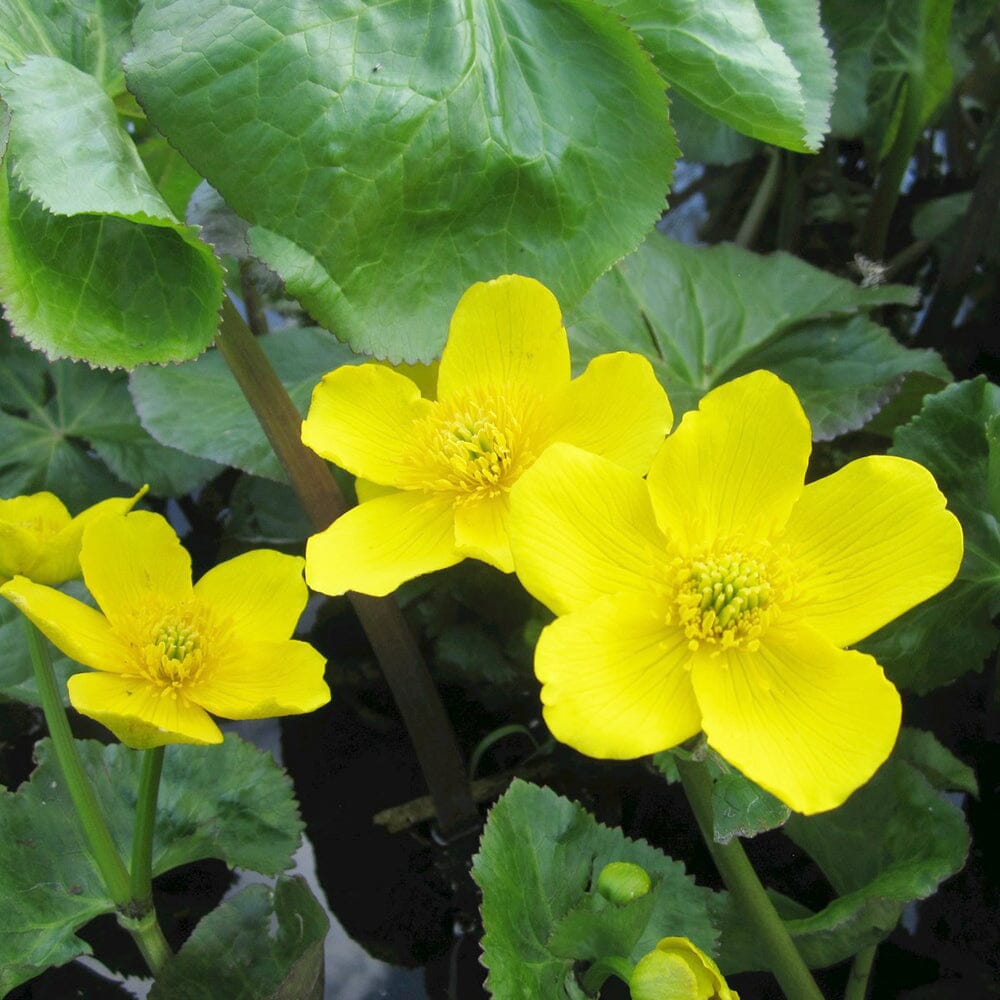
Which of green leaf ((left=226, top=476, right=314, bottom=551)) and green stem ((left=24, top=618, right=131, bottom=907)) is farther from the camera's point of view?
green leaf ((left=226, top=476, right=314, bottom=551))

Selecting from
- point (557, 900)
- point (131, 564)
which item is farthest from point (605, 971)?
point (131, 564)

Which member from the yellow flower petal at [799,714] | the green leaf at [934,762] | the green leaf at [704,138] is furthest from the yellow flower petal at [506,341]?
the green leaf at [704,138]

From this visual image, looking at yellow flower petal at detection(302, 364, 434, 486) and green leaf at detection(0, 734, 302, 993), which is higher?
yellow flower petal at detection(302, 364, 434, 486)

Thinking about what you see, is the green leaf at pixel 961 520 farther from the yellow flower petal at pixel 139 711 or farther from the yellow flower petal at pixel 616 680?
the yellow flower petal at pixel 139 711

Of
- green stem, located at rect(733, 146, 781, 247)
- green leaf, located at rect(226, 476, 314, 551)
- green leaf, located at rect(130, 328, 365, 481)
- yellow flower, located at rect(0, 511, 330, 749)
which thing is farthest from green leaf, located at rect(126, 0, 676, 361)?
green stem, located at rect(733, 146, 781, 247)

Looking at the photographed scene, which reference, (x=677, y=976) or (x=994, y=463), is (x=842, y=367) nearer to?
(x=994, y=463)

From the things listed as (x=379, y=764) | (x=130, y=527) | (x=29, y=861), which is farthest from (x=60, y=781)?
(x=379, y=764)

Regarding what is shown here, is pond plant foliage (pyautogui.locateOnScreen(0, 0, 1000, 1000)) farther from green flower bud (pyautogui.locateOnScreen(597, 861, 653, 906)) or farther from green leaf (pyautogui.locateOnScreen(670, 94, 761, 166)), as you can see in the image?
green leaf (pyautogui.locateOnScreen(670, 94, 761, 166))
